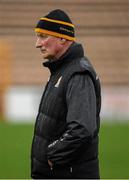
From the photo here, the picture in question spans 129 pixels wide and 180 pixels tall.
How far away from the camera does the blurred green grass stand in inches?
376

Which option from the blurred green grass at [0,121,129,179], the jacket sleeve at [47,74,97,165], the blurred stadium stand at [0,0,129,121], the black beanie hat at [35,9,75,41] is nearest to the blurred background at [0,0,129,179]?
the blurred stadium stand at [0,0,129,121]

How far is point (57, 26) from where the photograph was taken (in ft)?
14.4

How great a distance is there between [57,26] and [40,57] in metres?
16.5

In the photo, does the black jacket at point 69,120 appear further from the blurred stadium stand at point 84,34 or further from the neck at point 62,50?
the blurred stadium stand at point 84,34

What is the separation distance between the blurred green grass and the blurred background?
0.97 metres

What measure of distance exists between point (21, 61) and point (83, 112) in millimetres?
16806

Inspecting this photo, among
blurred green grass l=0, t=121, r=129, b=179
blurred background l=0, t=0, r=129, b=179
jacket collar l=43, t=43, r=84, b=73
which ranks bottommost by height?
blurred green grass l=0, t=121, r=129, b=179

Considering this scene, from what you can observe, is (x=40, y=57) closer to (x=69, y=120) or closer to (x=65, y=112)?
(x=65, y=112)

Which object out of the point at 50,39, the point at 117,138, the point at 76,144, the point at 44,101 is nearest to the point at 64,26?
the point at 50,39

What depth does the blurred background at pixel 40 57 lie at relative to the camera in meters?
16.8

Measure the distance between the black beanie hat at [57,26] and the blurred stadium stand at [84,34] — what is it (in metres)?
15.7

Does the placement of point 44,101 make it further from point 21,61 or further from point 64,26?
point 21,61

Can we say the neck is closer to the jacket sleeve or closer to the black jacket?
the black jacket

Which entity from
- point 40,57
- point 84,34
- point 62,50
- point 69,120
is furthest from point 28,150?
point 84,34
